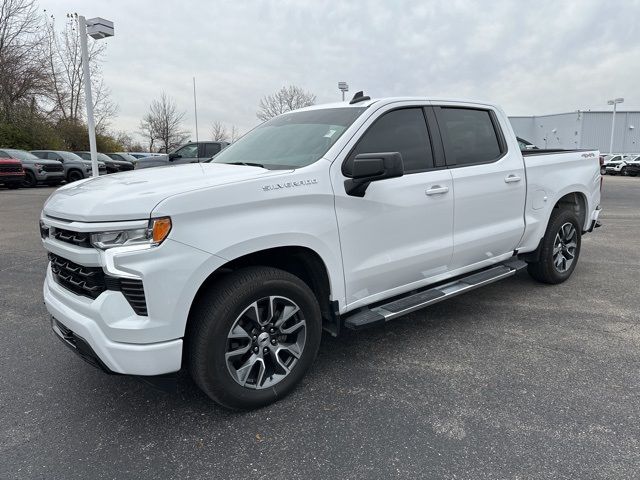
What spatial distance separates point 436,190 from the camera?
3455mm

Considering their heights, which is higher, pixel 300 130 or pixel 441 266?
pixel 300 130

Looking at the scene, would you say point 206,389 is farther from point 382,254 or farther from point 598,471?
point 598,471

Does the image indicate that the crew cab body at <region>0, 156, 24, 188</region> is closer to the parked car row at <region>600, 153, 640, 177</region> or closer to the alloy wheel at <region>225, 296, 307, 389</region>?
the alloy wheel at <region>225, 296, 307, 389</region>

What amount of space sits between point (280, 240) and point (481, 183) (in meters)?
2.05

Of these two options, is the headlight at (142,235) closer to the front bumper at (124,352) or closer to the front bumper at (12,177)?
the front bumper at (124,352)

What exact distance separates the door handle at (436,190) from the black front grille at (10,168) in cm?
1925

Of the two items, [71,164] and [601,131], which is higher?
[601,131]

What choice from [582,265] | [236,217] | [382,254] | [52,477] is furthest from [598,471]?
[582,265]

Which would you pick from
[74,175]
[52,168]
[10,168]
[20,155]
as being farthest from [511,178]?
[74,175]

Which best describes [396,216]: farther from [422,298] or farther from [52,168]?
[52,168]

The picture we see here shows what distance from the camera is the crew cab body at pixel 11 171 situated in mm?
17500

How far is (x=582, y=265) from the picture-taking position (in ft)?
19.8

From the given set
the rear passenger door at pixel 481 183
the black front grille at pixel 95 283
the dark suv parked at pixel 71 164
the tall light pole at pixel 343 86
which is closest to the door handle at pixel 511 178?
the rear passenger door at pixel 481 183

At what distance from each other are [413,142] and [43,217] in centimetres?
260
